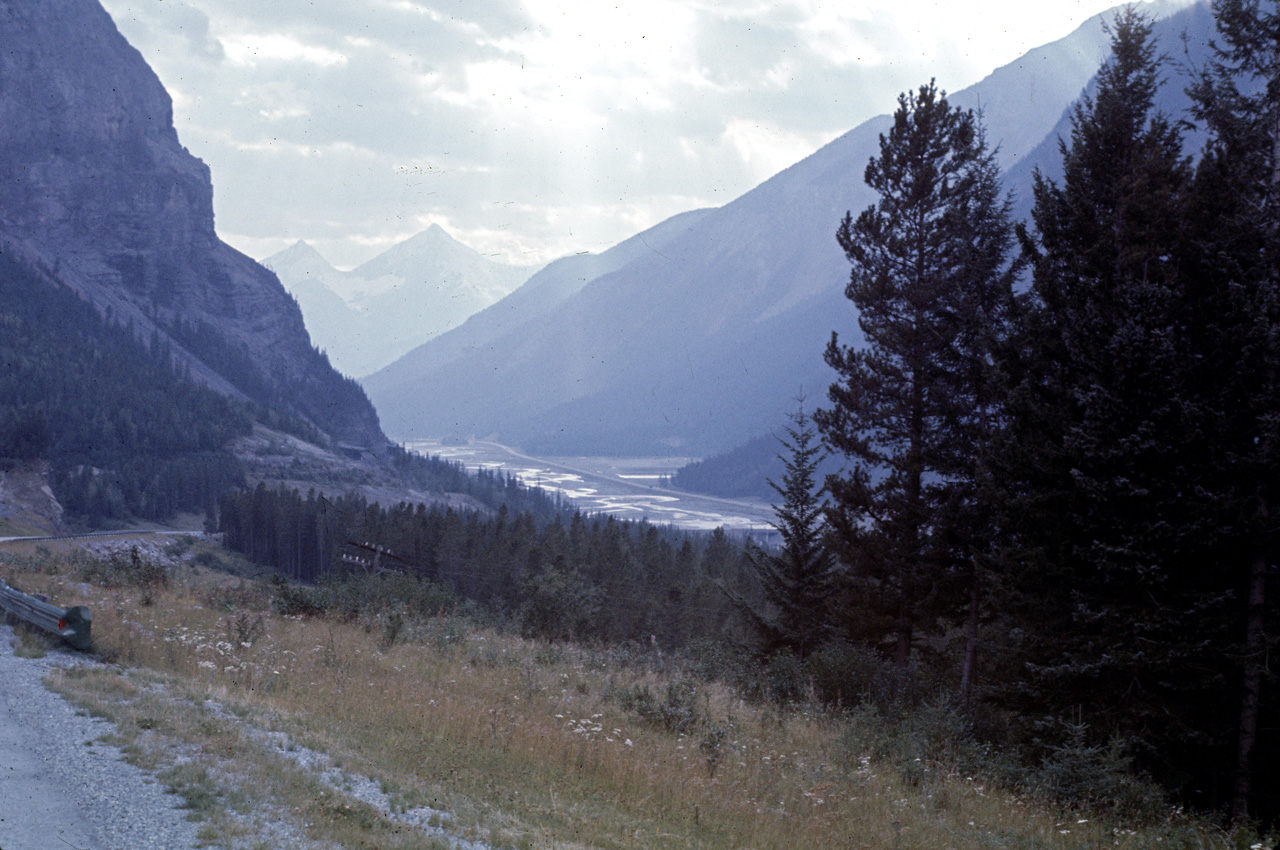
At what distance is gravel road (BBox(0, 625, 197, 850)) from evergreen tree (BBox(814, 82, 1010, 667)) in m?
20.3

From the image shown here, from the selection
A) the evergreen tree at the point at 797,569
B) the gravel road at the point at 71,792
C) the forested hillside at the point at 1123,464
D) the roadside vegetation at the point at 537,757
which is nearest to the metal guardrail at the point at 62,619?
the roadside vegetation at the point at 537,757

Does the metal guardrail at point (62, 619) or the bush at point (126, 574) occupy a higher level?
the metal guardrail at point (62, 619)

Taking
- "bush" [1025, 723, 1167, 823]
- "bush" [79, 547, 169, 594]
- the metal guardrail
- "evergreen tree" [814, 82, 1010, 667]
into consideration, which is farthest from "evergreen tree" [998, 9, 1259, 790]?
"bush" [79, 547, 169, 594]

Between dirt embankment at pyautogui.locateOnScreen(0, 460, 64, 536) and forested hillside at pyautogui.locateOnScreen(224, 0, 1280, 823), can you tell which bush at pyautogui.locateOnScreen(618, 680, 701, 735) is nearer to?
forested hillside at pyautogui.locateOnScreen(224, 0, 1280, 823)

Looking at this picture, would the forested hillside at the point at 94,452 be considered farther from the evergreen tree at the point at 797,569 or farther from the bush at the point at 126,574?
the evergreen tree at the point at 797,569

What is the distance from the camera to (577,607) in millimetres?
42750

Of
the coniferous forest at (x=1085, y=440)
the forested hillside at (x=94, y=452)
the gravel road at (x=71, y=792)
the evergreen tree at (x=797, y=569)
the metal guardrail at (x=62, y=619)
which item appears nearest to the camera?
the gravel road at (x=71, y=792)

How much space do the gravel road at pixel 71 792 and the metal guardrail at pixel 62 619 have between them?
3813mm

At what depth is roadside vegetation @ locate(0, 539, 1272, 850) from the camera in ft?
28.2

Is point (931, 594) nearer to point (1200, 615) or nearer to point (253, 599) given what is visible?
point (1200, 615)

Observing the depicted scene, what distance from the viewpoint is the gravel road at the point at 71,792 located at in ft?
22.9

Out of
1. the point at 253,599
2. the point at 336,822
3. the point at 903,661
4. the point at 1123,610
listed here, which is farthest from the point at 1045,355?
the point at 253,599

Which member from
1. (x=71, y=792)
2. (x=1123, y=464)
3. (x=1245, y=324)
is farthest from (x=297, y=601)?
(x=1245, y=324)

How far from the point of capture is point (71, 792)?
7.88 metres
